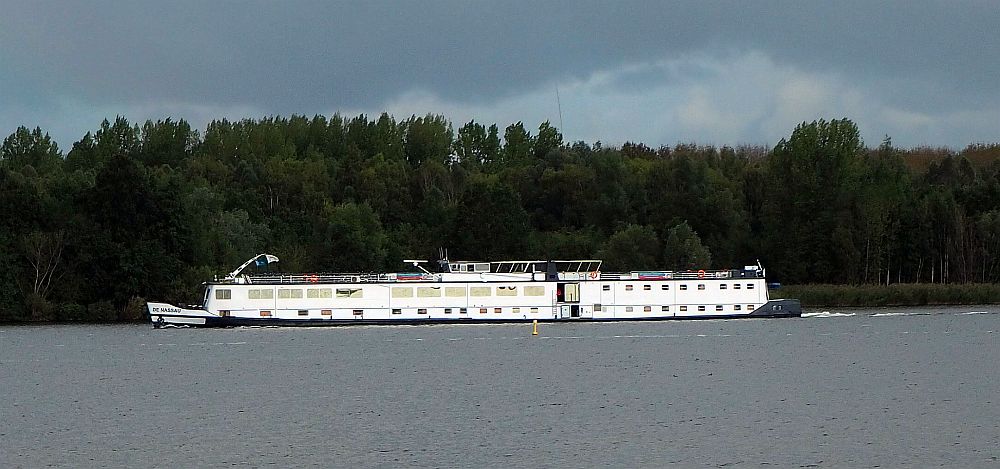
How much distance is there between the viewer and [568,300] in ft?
307

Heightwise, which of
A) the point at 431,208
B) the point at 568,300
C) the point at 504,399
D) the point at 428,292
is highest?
the point at 431,208

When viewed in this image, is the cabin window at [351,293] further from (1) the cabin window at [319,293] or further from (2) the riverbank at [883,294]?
(2) the riverbank at [883,294]

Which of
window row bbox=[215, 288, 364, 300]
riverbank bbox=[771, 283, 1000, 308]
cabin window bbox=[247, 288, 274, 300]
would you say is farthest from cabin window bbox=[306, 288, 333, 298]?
riverbank bbox=[771, 283, 1000, 308]

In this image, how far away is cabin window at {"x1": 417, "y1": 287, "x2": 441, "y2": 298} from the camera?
90875 millimetres

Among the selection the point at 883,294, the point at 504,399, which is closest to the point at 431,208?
the point at 883,294

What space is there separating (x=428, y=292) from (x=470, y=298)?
2.82m

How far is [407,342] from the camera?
82.6 m

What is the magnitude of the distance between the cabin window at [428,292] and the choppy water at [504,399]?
330 cm

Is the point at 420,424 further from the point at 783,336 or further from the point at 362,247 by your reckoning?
the point at 362,247

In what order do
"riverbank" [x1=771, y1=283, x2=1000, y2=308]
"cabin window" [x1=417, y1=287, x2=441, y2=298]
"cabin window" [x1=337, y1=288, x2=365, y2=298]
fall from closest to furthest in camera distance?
"cabin window" [x1=337, y1=288, x2=365, y2=298] → "cabin window" [x1=417, y1=287, x2=441, y2=298] → "riverbank" [x1=771, y1=283, x2=1000, y2=308]

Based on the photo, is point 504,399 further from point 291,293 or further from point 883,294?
point 883,294

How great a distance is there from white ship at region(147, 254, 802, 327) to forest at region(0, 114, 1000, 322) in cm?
1659

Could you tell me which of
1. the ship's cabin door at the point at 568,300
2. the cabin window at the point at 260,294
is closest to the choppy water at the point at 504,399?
the cabin window at the point at 260,294

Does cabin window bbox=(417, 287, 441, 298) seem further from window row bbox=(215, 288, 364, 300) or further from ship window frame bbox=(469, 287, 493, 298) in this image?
window row bbox=(215, 288, 364, 300)
